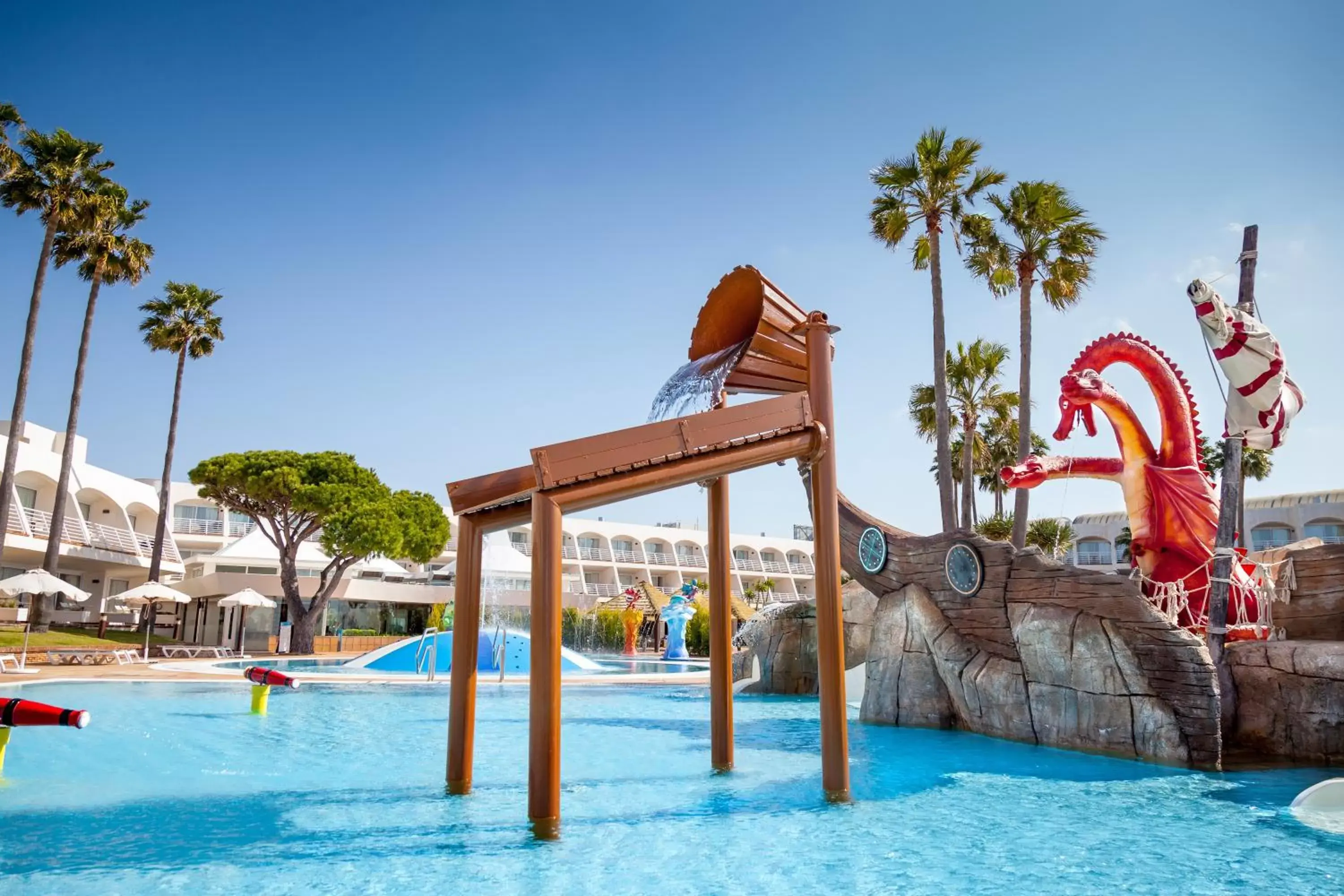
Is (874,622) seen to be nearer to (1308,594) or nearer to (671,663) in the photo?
(1308,594)

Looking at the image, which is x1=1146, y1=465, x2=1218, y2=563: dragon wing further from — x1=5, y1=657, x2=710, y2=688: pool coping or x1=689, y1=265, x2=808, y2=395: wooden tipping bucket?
x1=5, y1=657, x2=710, y2=688: pool coping

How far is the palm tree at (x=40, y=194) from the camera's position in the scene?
86.5 ft

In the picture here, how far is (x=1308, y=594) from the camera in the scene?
1045 centimetres

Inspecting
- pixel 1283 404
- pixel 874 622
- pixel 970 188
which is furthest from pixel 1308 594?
pixel 970 188

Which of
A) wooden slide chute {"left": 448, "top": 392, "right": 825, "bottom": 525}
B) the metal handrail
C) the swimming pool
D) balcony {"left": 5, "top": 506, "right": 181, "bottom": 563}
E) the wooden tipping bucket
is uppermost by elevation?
balcony {"left": 5, "top": 506, "right": 181, "bottom": 563}

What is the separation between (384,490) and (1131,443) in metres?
27.1

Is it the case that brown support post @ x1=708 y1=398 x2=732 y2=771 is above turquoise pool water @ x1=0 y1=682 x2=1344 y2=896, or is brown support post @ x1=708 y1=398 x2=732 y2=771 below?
above

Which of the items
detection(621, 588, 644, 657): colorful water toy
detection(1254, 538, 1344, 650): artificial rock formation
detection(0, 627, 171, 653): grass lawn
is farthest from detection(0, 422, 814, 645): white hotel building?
detection(1254, 538, 1344, 650): artificial rock formation

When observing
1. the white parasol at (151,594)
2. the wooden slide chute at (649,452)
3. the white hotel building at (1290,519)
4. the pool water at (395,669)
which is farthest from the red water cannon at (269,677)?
the white hotel building at (1290,519)

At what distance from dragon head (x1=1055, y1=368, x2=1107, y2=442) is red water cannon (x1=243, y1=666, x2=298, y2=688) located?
35.6ft

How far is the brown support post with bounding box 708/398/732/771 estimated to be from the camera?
8.07 metres

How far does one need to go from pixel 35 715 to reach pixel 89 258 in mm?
28389

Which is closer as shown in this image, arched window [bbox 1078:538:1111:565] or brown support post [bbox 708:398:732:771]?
brown support post [bbox 708:398:732:771]

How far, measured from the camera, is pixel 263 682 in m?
12.8
